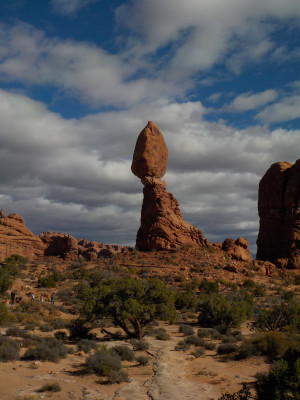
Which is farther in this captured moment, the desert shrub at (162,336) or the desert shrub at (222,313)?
the desert shrub at (222,313)

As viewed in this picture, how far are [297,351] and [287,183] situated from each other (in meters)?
46.1

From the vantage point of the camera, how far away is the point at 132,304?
59.5 feet

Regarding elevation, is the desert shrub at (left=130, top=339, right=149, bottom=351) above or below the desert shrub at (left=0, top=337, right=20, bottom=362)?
below

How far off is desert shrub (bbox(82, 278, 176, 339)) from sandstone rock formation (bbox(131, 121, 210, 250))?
25778 mm

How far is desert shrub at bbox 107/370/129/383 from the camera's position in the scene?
39.9ft

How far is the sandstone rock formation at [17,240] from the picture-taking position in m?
60.1

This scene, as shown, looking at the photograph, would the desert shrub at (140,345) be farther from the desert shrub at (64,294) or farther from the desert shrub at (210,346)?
the desert shrub at (64,294)

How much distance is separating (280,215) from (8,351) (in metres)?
45.5

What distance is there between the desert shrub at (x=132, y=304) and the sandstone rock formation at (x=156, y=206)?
2578 centimetres

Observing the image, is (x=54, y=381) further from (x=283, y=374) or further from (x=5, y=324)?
(x=5, y=324)

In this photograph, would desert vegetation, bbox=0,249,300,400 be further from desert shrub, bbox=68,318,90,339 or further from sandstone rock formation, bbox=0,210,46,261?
sandstone rock formation, bbox=0,210,46,261

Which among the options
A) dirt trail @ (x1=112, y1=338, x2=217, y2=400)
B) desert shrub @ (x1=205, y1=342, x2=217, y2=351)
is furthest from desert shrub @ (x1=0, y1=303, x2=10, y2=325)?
desert shrub @ (x1=205, y1=342, x2=217, y2=351)

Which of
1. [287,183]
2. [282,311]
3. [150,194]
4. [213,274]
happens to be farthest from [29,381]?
[287,183]

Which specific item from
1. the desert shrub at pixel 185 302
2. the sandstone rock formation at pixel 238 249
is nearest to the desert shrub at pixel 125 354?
the desert shrub at pixel 185 302
